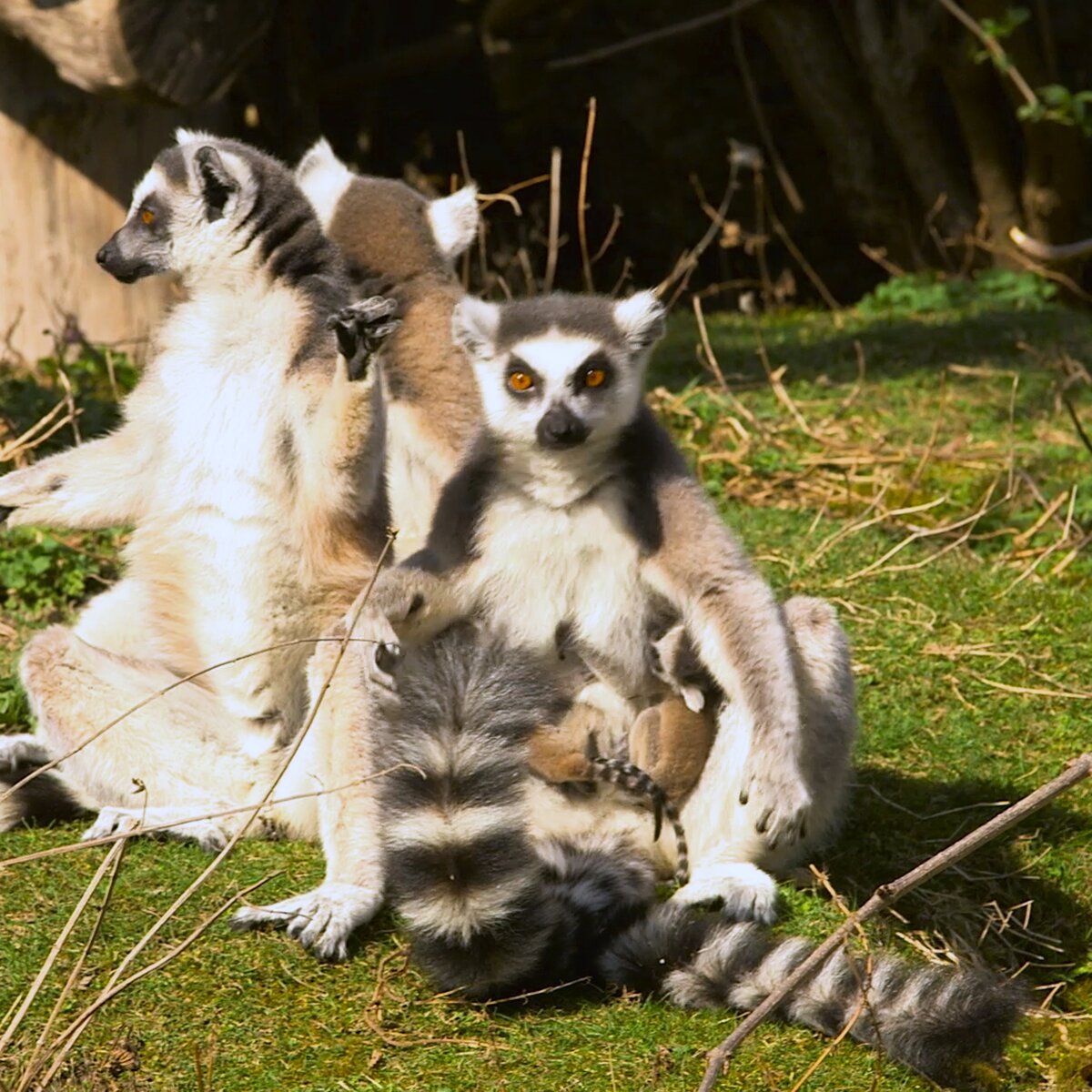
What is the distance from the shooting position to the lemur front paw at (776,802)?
372 cm

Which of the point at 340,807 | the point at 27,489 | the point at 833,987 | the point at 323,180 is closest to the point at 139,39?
the point at 323,180

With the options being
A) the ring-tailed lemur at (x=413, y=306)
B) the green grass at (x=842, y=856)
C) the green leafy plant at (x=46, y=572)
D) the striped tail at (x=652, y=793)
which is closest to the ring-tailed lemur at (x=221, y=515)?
the green grass at (x=842, y=856)

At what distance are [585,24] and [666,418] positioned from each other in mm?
4519

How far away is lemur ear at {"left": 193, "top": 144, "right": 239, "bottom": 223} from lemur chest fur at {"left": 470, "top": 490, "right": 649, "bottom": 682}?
113cm

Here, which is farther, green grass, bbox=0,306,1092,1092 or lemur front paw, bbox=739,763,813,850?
lemur front paw, bbox=739,763,813,850

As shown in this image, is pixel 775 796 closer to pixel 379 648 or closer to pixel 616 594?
pixel 616 594

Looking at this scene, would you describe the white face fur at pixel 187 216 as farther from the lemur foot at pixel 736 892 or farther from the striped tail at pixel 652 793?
the lemur foot at pixel 736 892

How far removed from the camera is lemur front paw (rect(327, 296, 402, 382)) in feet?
12.8

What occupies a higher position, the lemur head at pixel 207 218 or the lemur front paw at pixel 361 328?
the lemur head at pixel 207 218

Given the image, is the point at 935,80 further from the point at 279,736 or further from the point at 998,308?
the point at 279,736

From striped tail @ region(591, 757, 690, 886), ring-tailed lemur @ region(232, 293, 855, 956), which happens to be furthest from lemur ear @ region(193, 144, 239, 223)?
striped tail @ region(591, 757, 690, 886)

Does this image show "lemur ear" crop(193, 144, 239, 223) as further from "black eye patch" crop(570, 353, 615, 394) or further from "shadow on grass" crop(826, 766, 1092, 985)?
"shadow on grass" crop(826, 766, 1092, 985)

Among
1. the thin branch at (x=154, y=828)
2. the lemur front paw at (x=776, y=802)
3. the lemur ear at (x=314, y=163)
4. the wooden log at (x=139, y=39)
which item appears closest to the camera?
the thin branch at (x=154, y=828)

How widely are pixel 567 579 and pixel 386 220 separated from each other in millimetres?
2062
